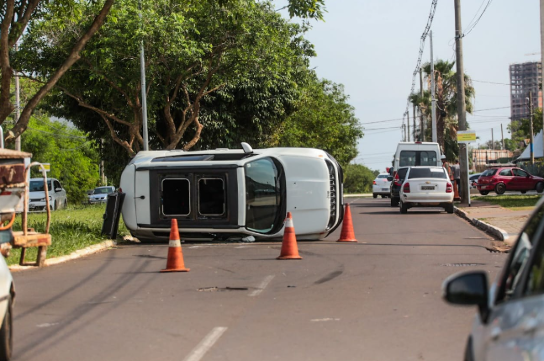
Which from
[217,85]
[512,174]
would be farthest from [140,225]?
[512,174]

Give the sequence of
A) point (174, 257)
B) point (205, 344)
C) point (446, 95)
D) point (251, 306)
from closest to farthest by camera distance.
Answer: point (205, 344) → point (251, 306) → point (174, 257) → point (446, 95)

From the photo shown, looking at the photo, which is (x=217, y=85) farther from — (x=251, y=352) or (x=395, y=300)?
(x=251, y=352)

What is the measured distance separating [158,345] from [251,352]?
3.14 feet

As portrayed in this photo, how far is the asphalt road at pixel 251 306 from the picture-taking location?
7.07 metres

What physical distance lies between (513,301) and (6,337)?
4.59 m

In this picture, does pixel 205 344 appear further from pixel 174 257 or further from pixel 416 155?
pixel 416 155

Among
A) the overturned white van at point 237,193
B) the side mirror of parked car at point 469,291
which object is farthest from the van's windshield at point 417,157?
the side mirror of parked car at point 469,291

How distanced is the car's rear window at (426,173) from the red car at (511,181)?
1882 centimetres

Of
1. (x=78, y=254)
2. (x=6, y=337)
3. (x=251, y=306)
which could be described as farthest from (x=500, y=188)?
(x=6, y=337)

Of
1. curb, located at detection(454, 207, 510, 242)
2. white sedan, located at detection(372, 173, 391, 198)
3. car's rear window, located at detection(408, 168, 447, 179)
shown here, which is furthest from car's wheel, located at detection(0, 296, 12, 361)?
white sedan, located at detection(372, 173, 391, 198)

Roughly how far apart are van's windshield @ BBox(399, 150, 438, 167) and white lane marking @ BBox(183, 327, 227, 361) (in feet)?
98.0

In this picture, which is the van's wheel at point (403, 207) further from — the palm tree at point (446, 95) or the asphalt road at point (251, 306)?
the palm tree at point (446, 95)

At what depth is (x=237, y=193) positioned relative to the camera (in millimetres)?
17609

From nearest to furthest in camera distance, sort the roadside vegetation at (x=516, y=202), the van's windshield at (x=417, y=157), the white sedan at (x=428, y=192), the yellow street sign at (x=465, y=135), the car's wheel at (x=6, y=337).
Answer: the car's wheel at (x=6, y=337)
the white sedan at (x=428, y=192)
the roadside vegetation at (x=516, y=202)
the yellow street sign at (x=465, y=135)
the van's windshield at (x=417, y=157)
